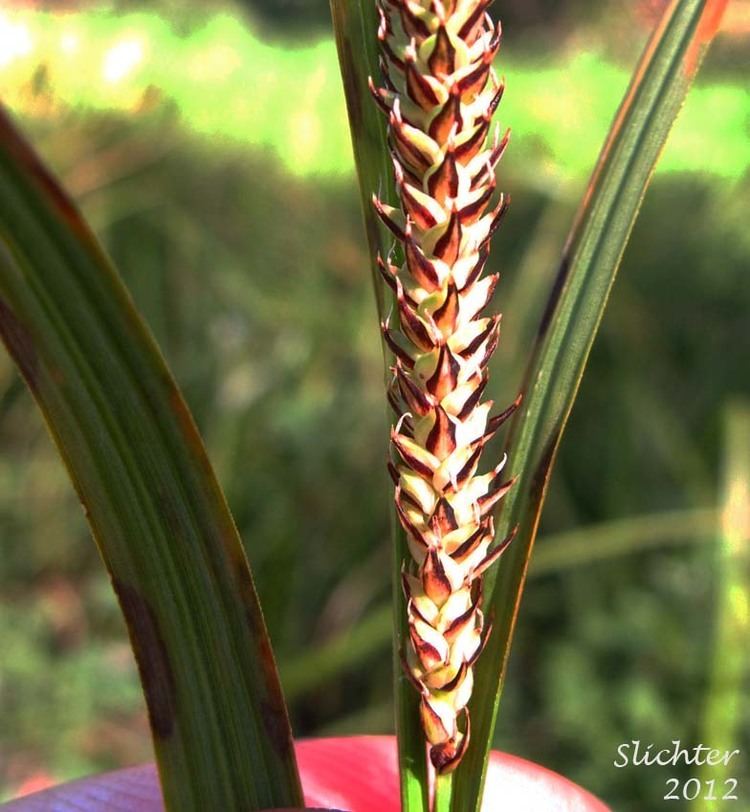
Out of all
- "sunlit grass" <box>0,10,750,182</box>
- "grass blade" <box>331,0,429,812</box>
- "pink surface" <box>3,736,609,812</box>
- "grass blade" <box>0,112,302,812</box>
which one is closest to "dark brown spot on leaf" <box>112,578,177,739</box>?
"grass blade" <box>0,112,302,812</box>

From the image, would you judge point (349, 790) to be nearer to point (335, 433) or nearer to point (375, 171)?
point (375, 171)

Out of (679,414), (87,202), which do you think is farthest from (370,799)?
(87,202)

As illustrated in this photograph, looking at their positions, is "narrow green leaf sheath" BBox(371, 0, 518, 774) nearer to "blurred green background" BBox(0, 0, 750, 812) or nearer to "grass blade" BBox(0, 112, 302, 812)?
"grass blade" BBox(0, 112, 302, 812)

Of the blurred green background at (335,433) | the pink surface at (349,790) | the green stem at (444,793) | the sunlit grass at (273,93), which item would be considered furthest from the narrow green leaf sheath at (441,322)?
the sunlit grass at (273,93)

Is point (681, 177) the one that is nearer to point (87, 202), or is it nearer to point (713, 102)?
point (713, 102)

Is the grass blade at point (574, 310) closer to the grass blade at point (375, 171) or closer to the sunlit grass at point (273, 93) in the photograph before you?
the grass blade at point (375, 171)
